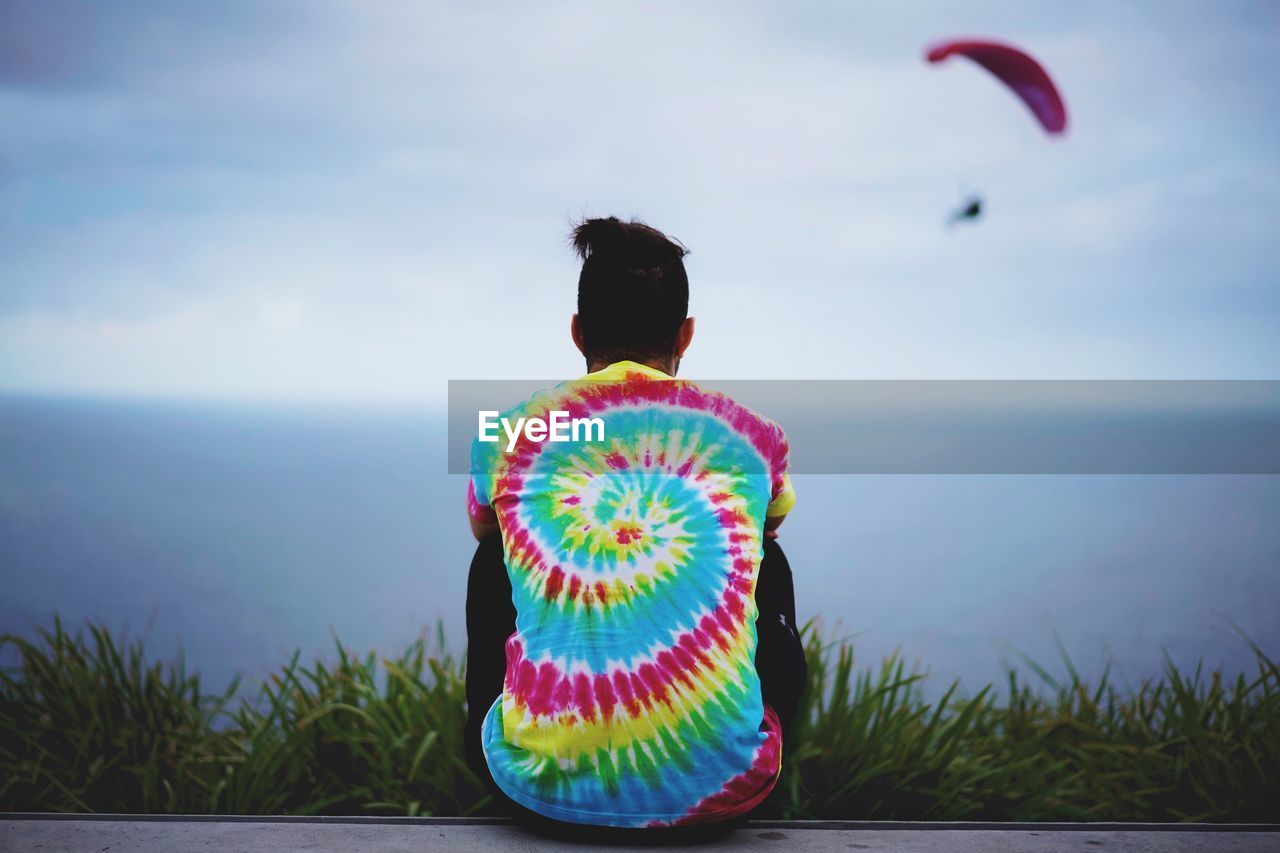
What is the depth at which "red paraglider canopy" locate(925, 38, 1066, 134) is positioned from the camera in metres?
1.56

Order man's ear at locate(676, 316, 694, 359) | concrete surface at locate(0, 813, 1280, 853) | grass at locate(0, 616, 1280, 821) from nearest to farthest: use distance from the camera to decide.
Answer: concrete surface at locate(0, 813, 1280, 853), man's ear at locate(676, 316, 694, 359), grass at locate(0, 616, 1280, 821)

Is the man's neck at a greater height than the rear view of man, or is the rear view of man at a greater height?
the man's neck

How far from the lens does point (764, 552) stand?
160 centimetres

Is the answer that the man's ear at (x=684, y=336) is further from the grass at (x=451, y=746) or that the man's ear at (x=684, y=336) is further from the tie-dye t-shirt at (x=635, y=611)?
the grass at (x=451, y=746)

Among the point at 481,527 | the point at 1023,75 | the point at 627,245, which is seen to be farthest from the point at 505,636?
the point at 1023,75

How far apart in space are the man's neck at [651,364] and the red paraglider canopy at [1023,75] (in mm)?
690

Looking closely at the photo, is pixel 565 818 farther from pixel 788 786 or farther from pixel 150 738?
pixel 150 738

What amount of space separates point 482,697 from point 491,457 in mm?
414

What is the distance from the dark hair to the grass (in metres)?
0.88

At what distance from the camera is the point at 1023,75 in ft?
5.25

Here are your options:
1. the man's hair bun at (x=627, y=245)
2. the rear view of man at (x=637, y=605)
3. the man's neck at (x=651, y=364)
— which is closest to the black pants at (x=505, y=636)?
the rear view of man at (x=637, y=605)

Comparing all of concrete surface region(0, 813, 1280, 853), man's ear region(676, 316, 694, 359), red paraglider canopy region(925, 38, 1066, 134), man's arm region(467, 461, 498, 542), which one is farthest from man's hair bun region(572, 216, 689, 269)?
concrete surface region(0, 813, 1280, 853)

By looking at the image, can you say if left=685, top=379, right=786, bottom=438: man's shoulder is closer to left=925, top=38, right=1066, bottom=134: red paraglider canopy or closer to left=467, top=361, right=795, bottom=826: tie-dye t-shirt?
left=467, top=361, right=795, bottom=826: tie-dye t-shirt

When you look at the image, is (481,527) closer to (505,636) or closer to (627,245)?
(505,636)
